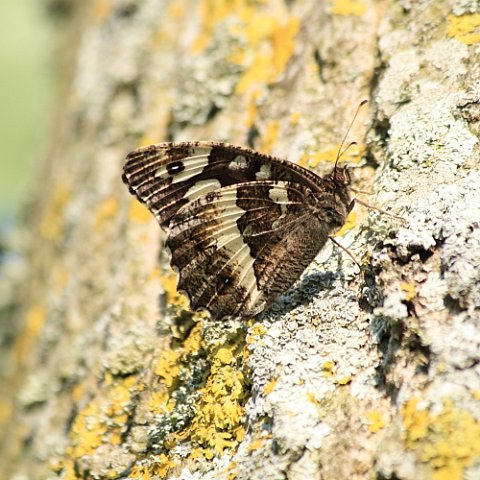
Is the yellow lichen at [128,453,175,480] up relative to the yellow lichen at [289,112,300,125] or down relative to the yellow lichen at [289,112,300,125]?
down

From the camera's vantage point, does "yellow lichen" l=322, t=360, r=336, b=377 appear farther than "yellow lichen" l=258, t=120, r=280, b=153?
No

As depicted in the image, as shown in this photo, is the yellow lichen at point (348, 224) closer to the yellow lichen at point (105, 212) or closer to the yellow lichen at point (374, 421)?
the yellow lichen at point (374, 421)

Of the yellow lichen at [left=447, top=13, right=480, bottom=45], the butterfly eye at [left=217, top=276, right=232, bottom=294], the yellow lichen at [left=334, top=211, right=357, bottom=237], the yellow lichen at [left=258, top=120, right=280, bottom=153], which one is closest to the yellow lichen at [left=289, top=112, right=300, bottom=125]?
the yellow lichen at [left=258, top=120, right=280, bottom=153]

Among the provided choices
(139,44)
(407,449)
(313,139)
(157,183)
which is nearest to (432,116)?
(313,139)

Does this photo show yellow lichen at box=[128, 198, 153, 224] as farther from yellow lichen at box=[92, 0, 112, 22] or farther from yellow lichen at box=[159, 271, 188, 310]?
yellow lichen at box=[92, 0, 112, 22]

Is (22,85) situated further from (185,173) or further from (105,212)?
(185,173)

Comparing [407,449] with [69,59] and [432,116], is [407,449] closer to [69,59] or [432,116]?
[432,116]
